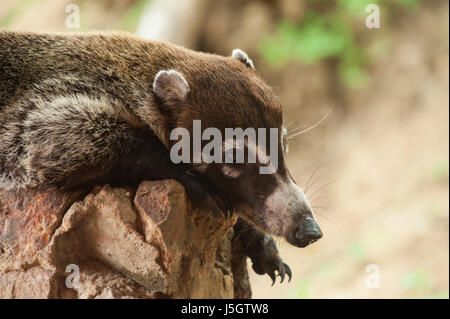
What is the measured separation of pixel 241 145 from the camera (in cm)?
371

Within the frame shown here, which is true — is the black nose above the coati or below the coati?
below

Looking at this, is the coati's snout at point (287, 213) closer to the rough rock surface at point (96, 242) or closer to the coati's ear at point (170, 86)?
the rough rock surface at point (96, 242)

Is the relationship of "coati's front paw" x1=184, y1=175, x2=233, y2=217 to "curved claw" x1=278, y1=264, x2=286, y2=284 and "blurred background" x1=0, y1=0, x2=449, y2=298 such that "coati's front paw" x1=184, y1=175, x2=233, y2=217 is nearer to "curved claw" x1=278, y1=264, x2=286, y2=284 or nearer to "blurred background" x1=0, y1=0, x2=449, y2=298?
"curved claw" x1=278, y1=264, x2=286, y2=284

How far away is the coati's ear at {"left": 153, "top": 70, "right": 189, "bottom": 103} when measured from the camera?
3.78 meters

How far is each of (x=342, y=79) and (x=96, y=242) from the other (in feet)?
27.0

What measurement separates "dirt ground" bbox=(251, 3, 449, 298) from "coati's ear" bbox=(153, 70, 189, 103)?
512cm

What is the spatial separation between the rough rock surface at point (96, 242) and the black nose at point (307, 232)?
73cm

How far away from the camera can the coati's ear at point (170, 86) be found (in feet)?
12.4

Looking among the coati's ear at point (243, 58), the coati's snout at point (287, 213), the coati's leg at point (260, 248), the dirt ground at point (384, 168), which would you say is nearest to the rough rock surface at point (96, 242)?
the coati's snout at point (287, 213)

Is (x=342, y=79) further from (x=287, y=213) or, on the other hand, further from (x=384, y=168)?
(x=287, y=213)

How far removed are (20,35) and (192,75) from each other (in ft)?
4.40

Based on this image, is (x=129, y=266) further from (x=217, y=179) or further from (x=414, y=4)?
(x=414, y=4)

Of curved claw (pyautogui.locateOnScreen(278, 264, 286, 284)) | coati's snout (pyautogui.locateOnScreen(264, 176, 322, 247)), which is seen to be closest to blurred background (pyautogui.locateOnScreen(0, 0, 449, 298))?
curved claw (pyautogui.locateOnScreen(278, 264, 286, 284))

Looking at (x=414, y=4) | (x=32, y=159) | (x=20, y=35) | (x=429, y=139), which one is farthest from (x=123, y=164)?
(x=414, y=4)
